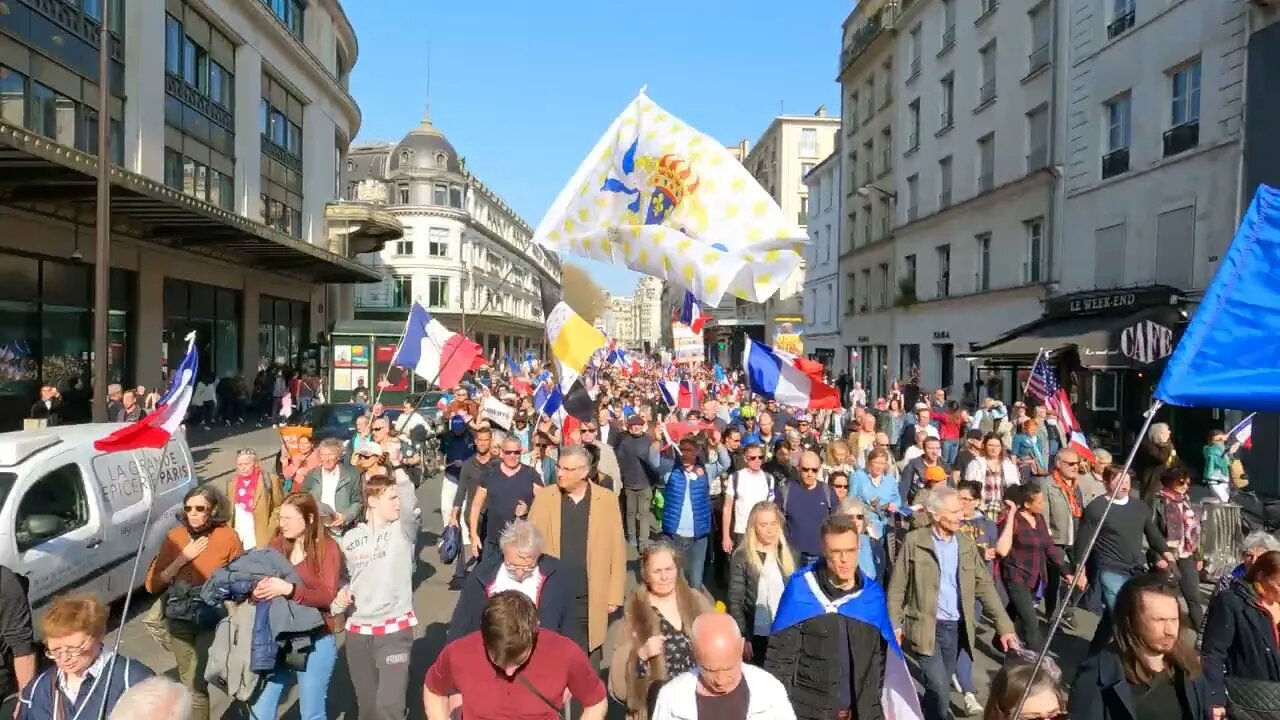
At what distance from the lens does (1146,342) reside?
1734cm

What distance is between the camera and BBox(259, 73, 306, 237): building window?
95.6 feet

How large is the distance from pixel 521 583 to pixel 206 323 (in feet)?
82.4

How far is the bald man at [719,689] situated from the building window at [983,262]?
2617cm

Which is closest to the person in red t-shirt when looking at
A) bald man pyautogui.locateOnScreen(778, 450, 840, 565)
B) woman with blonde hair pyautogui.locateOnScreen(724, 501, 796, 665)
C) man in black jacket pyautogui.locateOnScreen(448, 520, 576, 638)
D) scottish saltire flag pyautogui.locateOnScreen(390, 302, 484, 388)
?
man in black jacket pyautogui.locateOnScreen(448, 520, 576, 638)

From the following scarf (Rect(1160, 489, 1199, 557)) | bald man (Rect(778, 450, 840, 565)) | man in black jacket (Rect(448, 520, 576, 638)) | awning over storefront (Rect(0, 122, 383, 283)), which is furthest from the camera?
awning over storefront (Rect(0, 122, 383, 283))

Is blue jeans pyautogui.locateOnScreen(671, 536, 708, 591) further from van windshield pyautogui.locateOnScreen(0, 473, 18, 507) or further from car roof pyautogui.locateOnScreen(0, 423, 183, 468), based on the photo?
van windshield pyautogui.locateOnScreen(0, 473, 18, 507)

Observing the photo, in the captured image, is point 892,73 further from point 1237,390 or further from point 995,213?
point 1237,390

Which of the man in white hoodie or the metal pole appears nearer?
the man in white hoodie

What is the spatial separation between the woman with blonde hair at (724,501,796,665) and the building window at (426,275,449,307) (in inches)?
2599

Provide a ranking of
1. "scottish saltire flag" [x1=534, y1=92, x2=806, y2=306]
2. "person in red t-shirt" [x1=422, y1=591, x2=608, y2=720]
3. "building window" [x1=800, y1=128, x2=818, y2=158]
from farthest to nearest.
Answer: "building window" [x1=800, y1=128, x2=818, y2=158], "scottish saltire flag" [x1=534, y1=92, x2=806, y2=306], "person in red t-shirt" [x1=422, y1=591, x2=608, y2=720]

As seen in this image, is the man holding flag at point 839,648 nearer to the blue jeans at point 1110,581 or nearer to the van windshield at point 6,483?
the blue jeans at point 1110,581

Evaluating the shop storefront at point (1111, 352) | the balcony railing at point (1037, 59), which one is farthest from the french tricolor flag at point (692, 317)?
the balcony railing at point (1037, 59)

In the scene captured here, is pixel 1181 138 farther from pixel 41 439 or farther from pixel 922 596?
pixel 41 439

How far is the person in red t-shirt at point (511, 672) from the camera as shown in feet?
10.7
